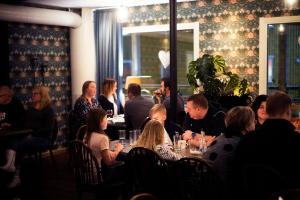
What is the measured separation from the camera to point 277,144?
2.94m

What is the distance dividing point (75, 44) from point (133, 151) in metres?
4.98

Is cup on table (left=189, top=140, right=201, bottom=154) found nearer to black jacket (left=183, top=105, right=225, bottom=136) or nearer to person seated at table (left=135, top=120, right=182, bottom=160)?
person seated at table (left=135, top=120, right=182, bottom=160)

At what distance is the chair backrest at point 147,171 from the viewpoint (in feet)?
11.5

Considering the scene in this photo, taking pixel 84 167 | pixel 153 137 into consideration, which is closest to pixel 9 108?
pixel 84 167

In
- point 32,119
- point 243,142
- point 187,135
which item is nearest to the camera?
point 243,142

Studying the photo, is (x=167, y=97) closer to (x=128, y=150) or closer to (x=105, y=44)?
(x=128, y=150)

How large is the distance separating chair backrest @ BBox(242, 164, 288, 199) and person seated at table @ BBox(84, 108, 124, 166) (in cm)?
141

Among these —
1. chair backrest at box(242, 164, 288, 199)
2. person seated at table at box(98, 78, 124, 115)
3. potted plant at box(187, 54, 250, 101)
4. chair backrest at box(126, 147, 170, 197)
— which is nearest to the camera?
chair backrest at box(242, 164, 288, 199)

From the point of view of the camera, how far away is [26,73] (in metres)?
7.75

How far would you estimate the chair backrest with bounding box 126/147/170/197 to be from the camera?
3510 mm

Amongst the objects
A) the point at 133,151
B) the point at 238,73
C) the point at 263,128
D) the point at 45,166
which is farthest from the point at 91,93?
the point at 263,128

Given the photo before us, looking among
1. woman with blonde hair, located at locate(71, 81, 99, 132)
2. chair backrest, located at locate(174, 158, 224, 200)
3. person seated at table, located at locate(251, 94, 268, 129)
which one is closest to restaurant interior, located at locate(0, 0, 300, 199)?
woman with blonde hair, located at locate(71, 81, 99, 132)

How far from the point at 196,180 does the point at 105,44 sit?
581 cm

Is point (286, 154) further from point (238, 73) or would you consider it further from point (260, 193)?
point (238, 73)
